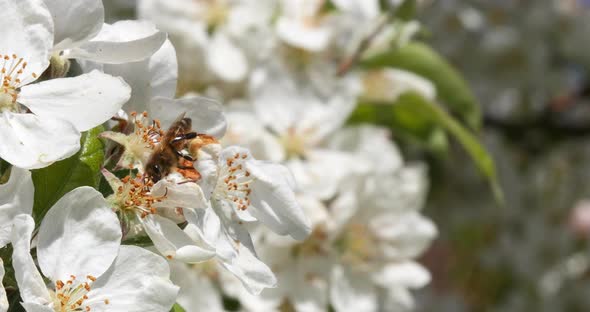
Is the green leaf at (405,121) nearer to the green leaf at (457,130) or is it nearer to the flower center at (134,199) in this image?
the green leaf at (457,130)

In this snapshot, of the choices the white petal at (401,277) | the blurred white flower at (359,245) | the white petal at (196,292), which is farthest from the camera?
the white petal at (401,277)

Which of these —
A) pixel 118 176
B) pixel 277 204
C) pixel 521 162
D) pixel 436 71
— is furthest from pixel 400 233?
pixel 521 162

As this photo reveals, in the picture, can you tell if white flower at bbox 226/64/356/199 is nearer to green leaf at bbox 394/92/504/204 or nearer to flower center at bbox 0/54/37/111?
green leaf at bbox 394/92/504/204

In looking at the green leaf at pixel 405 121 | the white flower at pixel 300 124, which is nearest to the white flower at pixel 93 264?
the white flower at pixel 300 124

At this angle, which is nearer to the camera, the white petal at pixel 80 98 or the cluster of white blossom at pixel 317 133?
the white petal at pixel 80 98

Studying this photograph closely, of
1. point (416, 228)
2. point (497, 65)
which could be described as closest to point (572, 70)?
point (497, 65)

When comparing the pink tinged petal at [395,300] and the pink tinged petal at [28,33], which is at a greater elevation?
the pink tinged petal at [395,300]
